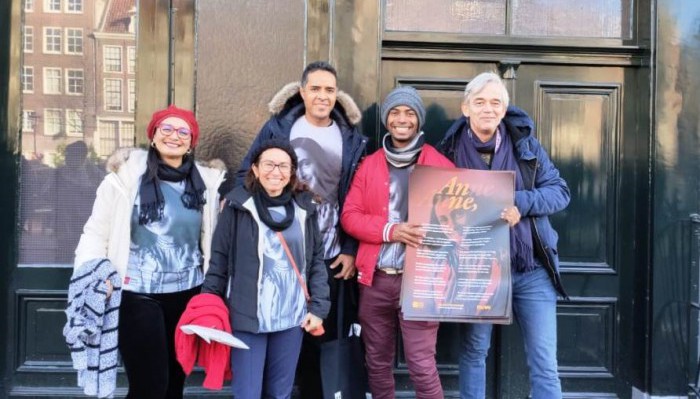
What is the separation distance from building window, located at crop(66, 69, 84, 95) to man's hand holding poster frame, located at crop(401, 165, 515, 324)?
240 centimetres

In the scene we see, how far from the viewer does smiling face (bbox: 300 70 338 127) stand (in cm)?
341

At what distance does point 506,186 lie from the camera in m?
3.22

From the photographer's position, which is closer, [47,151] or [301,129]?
[301,129]

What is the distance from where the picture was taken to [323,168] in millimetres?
3496

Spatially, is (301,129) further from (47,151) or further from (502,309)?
(47,151)

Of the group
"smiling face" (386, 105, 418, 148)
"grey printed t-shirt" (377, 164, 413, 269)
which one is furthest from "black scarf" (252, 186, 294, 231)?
"smiling face" (386, 105, 418, 148)

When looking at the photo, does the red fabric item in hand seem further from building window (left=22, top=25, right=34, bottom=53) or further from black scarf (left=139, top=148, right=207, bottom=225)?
building window (left=22, top=25, right=34, bottom=53)

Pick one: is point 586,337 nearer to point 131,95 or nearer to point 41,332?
point 131,95

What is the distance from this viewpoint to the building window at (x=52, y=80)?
404cm

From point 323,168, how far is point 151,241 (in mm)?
1037

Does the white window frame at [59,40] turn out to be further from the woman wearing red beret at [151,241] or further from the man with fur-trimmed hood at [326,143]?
the man with fur-trimmed hood at [326,143]

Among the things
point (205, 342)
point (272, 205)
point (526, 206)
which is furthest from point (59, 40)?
point (526, 206)

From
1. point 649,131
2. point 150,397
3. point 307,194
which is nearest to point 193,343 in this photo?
point 150,397

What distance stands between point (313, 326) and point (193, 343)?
1.96 ft
